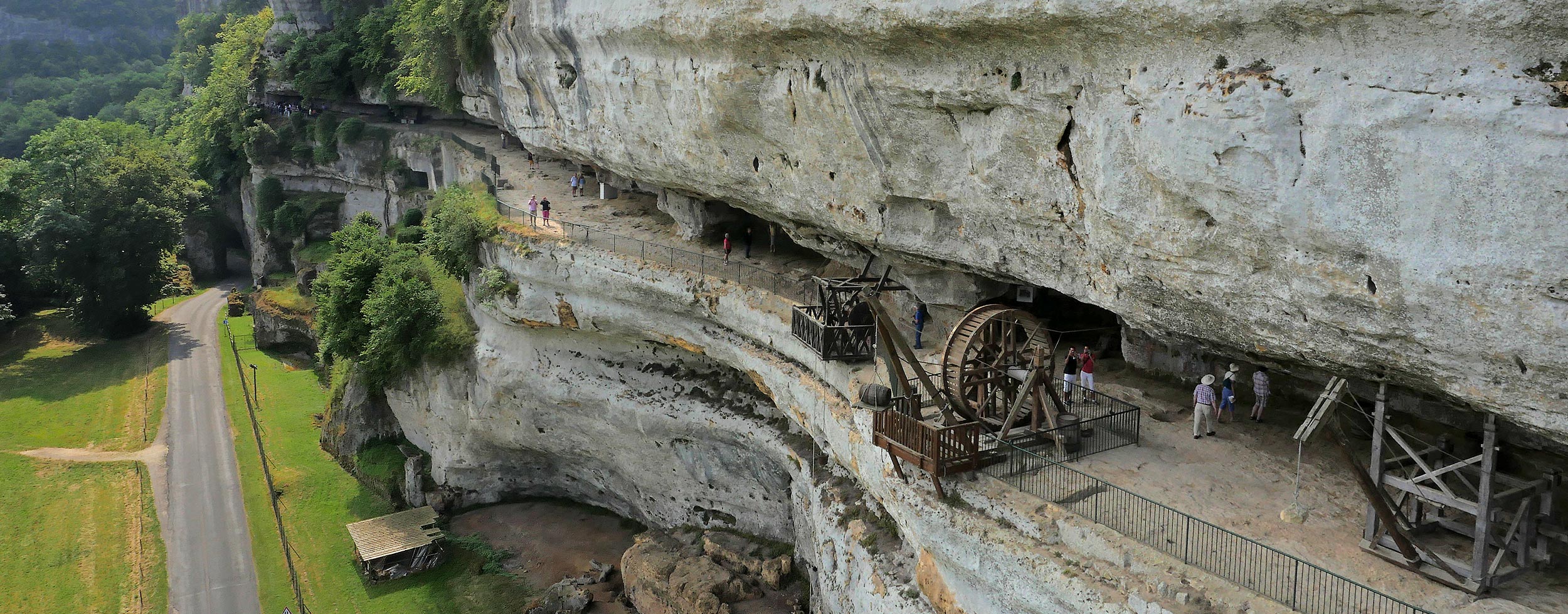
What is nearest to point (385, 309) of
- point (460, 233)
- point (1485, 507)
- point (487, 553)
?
point (460, 233)

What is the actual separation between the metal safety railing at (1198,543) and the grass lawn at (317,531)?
17262 mm

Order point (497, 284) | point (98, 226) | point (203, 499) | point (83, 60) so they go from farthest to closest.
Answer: point (83, 60) < point (98, 226) < point (203, 499) < point (497, 284)

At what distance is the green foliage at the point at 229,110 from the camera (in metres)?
59.5

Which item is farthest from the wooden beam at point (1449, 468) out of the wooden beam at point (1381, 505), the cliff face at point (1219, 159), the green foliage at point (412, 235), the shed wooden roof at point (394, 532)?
the green foliage at point (412, 235)

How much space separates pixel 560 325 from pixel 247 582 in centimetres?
1118

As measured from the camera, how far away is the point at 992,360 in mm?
17156

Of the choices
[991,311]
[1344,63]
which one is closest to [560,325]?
[991,311]

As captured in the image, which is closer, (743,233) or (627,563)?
(627,563)

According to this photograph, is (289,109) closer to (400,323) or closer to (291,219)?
(291,219)

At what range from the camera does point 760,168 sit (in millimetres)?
21859

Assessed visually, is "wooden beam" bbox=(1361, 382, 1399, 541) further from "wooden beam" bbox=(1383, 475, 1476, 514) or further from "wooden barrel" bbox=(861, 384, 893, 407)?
"wooden barrel" bbox=(861, 384, 893, 407)

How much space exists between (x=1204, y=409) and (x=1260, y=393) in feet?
3.69

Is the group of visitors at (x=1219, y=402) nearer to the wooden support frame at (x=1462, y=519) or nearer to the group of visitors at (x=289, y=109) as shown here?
the wooden support frame at (x=1462, y=519)

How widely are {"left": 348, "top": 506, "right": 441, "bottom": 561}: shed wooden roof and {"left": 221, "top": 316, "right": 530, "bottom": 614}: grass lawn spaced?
87 cm
